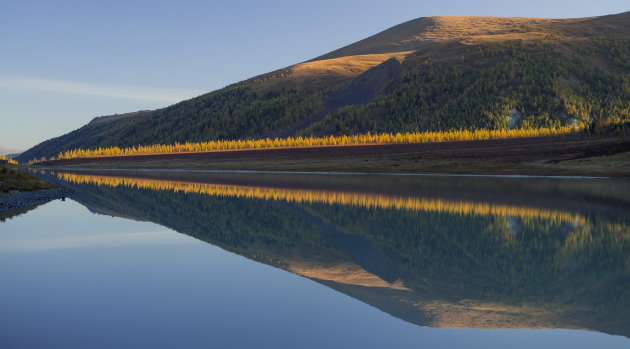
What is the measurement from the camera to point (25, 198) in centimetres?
3356

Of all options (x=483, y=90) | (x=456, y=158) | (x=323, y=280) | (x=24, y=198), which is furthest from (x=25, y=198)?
(x=483, y=90)

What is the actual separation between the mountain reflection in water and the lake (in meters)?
0.06

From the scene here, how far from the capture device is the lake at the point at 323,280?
8422 millimetres

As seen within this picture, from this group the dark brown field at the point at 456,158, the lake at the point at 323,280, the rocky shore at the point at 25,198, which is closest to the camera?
the lake at the point at 323,280

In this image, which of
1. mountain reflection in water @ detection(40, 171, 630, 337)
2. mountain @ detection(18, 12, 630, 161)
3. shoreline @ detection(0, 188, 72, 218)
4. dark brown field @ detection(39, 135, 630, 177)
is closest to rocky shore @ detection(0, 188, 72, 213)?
shoreline @ detection(0, 188, 72, 218)

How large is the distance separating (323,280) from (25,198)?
27.8 m

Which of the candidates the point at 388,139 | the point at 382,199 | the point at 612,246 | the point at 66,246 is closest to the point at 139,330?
the point at 66,246

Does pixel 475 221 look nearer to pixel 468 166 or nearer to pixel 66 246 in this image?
pixel 66 246

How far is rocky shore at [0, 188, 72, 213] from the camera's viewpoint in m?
28.9

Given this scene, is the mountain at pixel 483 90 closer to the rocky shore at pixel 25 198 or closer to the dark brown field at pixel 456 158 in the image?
the dark brown field at pixel 456 158

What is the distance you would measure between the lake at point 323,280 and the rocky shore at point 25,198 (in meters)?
4.50

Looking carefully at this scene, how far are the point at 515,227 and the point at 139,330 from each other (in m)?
15.4

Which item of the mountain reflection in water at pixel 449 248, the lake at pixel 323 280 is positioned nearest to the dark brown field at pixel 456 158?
the mountain reflection in water at pixel 449 248

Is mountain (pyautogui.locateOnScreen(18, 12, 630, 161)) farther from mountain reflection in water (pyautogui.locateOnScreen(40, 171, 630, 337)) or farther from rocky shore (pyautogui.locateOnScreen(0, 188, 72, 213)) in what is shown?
rocky shore (pyautogui.locateOnScreen(0, 188, 72, 213))
